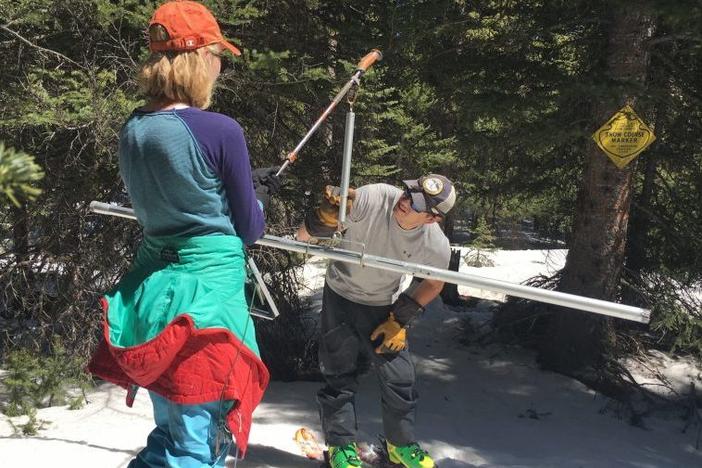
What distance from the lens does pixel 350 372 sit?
3.69 meters

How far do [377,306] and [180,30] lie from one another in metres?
2.05

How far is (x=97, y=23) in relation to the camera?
4.34m

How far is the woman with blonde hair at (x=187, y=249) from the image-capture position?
197 centimetres

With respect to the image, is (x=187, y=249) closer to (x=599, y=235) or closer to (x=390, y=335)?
(x=390, y=335)

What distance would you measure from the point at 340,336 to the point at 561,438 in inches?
90.6

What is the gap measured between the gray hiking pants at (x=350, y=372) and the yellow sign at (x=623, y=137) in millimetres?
2654

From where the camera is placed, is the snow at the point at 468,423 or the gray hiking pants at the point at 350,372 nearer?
the gray hiking pants at the point at 350,372

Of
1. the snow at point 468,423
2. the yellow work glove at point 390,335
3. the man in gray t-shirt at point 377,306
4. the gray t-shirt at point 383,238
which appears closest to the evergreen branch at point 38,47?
the man in gray t-shirt at point 377,306

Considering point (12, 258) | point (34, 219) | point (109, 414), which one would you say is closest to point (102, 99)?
point (34, 219)

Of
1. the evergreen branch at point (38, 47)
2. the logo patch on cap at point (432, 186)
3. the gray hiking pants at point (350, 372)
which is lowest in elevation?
the gray hiking pants at point (350, 372)

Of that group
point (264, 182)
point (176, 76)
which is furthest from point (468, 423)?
point (176, 76)

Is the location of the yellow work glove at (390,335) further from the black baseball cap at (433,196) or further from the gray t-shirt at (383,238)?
the black baseball cap at (433,196)

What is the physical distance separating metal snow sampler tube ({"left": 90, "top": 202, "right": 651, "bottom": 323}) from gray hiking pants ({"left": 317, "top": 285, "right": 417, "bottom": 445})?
830mm

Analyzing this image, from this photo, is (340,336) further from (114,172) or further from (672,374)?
(672,374)
